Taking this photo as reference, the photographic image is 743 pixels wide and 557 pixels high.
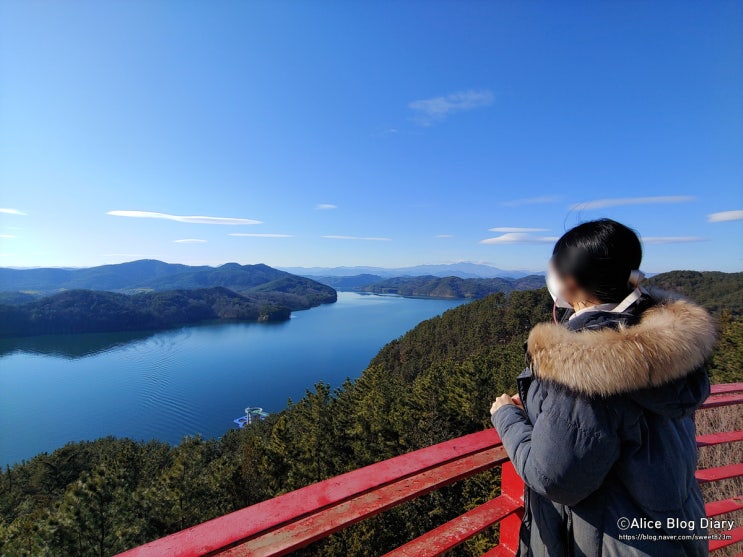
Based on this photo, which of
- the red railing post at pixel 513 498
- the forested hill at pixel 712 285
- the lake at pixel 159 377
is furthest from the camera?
the forested hill at pixel 712 285

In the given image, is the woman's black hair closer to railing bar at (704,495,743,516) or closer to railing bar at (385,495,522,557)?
railing bar at (385,495,522,557)

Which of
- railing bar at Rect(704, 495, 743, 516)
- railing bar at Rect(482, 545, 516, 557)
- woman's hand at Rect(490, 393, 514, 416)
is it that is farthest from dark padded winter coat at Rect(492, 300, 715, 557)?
railing bar at Rect(704, 495, 743, 516)

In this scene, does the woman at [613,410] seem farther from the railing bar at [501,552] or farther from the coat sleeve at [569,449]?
the railing bar at [501,552]

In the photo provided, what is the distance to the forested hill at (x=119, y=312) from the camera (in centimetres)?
8044

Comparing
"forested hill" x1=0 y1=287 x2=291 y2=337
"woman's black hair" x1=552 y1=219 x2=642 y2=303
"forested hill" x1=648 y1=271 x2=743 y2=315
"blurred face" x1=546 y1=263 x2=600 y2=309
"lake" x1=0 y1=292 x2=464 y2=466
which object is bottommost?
"lake" x1=0 y1=292 x2=464 y2=466

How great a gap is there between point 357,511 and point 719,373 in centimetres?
1537

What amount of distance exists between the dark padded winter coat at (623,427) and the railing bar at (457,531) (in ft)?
1.03

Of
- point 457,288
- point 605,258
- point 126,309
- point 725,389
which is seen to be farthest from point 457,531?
point 457,288

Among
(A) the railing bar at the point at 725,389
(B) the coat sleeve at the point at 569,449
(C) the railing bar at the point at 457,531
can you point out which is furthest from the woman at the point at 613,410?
(A) the railing bar at the point at 725,389

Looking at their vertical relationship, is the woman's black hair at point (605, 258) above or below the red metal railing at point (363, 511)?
above

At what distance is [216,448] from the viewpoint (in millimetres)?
25828

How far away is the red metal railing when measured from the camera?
795 mm

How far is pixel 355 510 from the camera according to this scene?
975mm

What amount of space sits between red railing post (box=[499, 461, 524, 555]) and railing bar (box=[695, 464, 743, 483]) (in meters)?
1.15
